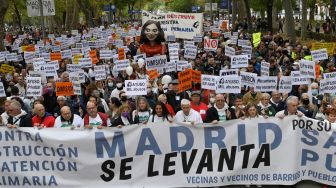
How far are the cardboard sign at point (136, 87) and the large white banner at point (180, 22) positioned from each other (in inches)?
404

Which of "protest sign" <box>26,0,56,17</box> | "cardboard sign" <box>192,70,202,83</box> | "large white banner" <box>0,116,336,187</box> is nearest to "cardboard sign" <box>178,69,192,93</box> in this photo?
"cardboard sign" <box>192,70,202,83</box>

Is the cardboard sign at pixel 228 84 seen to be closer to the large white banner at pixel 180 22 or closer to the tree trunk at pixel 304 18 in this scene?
the large white banner at pixel 180 22

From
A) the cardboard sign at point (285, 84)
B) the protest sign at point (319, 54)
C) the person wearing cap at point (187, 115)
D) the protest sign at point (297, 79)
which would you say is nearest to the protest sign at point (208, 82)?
the cardboard sign at point (285, 84)

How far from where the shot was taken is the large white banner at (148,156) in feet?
25.4

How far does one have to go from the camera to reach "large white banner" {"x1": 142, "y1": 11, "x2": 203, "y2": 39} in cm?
2061

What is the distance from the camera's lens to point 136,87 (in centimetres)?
1055

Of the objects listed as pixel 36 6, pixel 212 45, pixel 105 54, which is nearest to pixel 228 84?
pixel 105 54

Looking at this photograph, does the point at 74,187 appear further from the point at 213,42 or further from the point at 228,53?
the point at 213,42

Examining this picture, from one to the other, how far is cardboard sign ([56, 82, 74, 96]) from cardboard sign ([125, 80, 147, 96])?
1.28m

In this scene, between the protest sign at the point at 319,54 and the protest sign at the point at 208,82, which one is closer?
the protest sign at the point at 208,82

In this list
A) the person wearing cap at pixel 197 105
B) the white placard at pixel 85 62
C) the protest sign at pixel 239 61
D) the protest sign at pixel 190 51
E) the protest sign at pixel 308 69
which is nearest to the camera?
the person wearing cap at pixel 197 105

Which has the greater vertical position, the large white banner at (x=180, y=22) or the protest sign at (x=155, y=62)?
the large white banner at (x=180, y=22)

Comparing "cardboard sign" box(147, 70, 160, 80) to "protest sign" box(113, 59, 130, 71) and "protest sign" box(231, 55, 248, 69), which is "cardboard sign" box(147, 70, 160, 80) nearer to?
"protest sign" box(113, 59, 130, 71)

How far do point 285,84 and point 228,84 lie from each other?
138 centimetres
